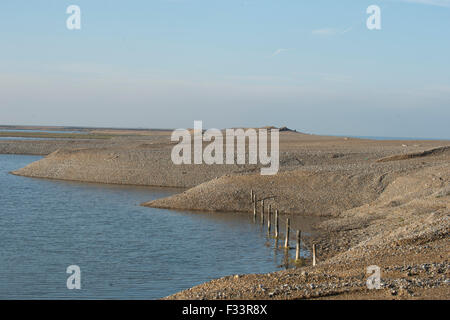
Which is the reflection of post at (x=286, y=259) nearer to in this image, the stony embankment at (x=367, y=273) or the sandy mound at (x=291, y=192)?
the stony embankment at (x=367, y=273)

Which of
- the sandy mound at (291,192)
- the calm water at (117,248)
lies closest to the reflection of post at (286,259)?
the calm water at (117,248)

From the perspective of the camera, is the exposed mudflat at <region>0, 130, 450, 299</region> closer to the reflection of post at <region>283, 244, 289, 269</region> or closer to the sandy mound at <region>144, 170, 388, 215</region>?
the sandy mound at <region>144, 170, 388, 215</region>

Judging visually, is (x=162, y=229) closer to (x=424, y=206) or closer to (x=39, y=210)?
(x=39, y=210)

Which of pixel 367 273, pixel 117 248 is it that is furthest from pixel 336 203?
pixel 367 273

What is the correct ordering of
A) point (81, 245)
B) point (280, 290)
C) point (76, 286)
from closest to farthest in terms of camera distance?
point (280, 290) → point (76, 286) → point (81, 245)

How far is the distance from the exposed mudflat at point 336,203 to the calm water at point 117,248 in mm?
3016

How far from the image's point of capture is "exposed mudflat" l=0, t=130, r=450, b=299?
1406 centimetres

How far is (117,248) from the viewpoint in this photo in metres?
26.0

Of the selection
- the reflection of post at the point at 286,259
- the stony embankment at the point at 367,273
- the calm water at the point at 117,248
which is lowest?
the reflection of post at the point at 286,259

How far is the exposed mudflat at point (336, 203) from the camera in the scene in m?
14.1

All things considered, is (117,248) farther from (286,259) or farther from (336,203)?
(336,203)
